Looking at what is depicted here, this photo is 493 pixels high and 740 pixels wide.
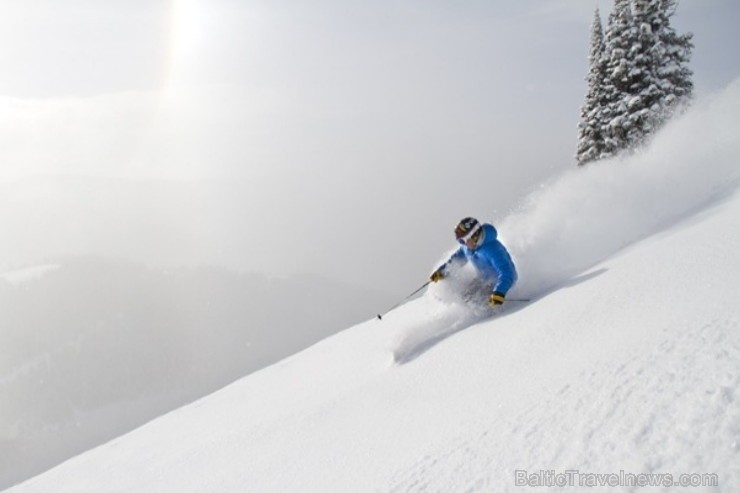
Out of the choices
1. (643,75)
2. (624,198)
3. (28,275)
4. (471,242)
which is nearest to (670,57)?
(643,75)

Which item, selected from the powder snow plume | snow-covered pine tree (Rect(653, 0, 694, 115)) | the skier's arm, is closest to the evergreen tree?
snow-covered pine tree (Rect(653, 0, 694, 115))

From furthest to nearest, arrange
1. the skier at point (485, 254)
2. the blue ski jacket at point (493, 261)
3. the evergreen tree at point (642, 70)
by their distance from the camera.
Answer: the evergreen tree at point (642, 70)
the skier at point (485, 254)
the blue ski jacket at point (493, 261)

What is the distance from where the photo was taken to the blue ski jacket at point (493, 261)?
7.17m

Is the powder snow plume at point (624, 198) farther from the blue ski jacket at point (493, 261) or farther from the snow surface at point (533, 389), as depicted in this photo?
the blue ski jacket at point (493, 261)

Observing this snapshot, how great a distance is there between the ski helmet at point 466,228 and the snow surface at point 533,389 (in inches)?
36.8

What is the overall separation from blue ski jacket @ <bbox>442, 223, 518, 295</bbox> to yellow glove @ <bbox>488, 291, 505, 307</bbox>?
0.08 meters

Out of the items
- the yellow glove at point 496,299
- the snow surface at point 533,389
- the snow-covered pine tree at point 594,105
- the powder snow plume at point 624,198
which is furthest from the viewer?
the snow-covered pine tree at point 594,105

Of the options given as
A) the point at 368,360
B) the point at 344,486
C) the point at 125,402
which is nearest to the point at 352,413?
the point at 344,486

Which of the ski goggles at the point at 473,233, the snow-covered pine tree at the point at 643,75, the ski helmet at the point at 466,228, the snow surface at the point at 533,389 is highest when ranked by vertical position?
the snow-covered pine tree at the point at 643,75

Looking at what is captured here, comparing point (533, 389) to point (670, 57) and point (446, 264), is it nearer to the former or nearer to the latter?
point (446, 264)

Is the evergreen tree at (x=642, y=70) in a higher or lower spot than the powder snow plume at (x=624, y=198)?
higher

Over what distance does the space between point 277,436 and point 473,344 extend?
2.61 meters

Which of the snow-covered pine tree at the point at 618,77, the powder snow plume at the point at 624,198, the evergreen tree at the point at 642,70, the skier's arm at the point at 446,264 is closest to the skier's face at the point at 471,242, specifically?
the skier's arm at the point at 446,264

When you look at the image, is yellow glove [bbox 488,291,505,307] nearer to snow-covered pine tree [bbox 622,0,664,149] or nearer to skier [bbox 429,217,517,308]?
skier [bbox 429,217,517,308]
